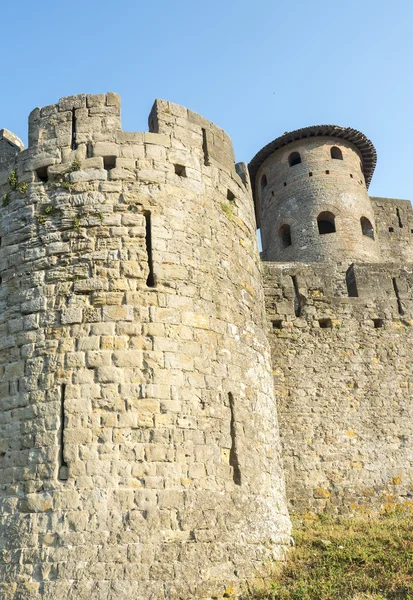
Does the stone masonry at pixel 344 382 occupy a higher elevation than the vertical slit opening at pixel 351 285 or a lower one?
lower

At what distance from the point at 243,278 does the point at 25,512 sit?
3.59 m

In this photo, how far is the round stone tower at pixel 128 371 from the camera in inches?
230

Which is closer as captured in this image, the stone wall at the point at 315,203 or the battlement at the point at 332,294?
the battlement at the point at 332,294

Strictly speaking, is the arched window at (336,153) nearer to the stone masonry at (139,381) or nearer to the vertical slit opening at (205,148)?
the stone masonry at (139,381)

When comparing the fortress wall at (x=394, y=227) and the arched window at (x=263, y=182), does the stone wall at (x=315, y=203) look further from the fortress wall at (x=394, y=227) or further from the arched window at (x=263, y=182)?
the fortress wall at (x=394, y=227)

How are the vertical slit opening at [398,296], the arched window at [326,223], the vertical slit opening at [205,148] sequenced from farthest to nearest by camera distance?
1. the arched window at [326,223]
2. the vertical slit opening at [398,296]
3. the vertical slit opening at [205,148]

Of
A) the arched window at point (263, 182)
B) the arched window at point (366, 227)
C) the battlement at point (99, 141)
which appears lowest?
the battlement at point (99, 141)

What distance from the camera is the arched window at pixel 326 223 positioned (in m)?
21.0

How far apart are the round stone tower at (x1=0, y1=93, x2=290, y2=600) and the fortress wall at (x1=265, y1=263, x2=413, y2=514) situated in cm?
196

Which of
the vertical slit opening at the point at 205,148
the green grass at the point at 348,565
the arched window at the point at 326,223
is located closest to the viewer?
the green grass at the point at 348,565

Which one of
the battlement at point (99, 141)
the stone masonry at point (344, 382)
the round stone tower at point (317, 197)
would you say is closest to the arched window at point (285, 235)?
the round stone tower at point (317, 197)

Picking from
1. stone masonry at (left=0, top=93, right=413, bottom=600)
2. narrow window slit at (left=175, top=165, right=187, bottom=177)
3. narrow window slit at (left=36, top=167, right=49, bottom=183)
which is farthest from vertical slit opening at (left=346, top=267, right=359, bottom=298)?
narrow window slit at (left=36, top=167, right=49, bottom=183)

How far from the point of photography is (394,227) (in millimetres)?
22109

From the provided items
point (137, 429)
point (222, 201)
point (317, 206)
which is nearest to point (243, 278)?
point (222, 201)
